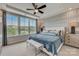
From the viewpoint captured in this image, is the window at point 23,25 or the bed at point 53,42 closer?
the bed at point 53,42

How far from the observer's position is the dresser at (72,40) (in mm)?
2636

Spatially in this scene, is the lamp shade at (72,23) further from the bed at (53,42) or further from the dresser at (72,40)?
the bed at (53,42)

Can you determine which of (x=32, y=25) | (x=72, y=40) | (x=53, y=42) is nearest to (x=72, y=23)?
(x=72, y=40)

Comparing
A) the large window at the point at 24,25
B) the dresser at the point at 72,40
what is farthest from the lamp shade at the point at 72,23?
the large window at the point at 24,25

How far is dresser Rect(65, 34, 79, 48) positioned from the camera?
8.65ft

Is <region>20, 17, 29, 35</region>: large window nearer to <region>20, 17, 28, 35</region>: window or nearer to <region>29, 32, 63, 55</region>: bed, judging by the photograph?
<region>20, 17, 28, 35</region>: window

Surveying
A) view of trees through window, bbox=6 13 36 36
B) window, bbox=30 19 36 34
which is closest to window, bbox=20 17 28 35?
view of trees through window, bbox=6 13 36 36

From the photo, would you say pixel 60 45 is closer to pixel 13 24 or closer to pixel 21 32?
pixel 21 32

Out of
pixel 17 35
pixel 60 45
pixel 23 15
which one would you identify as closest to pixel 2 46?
pixel 17 35

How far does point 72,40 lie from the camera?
2.78 meters

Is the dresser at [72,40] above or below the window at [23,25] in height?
below

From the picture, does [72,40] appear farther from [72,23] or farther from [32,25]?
[32,25]

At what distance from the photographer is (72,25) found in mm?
2602

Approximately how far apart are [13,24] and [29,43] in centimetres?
87
